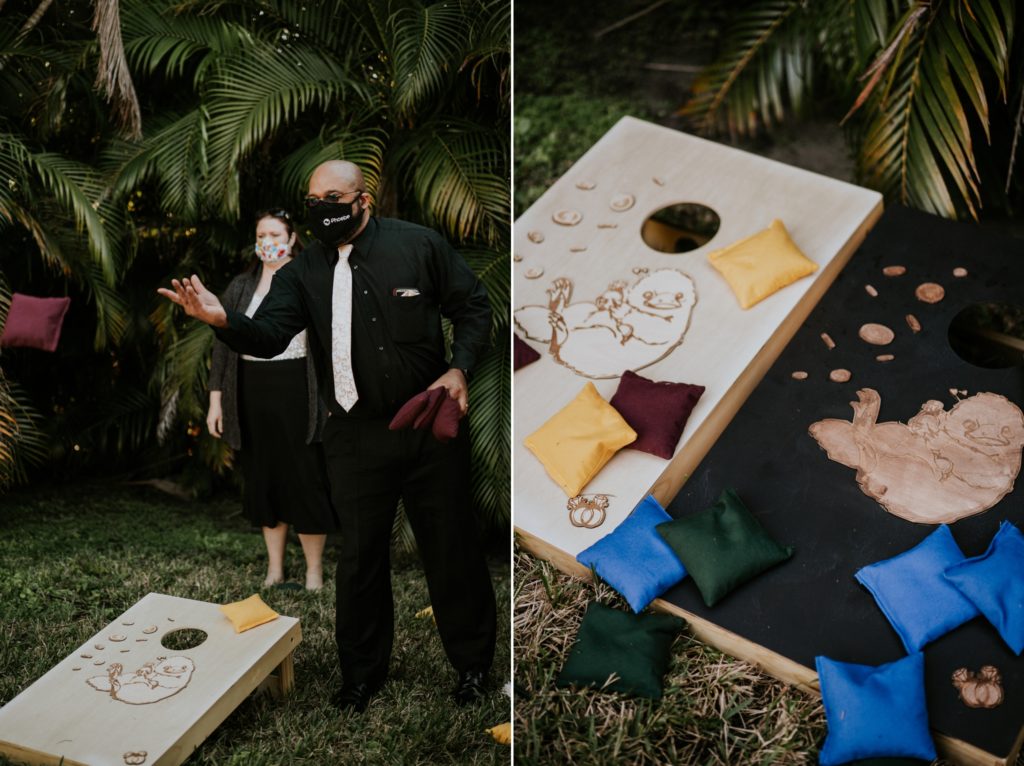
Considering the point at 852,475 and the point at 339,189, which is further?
the point at 852,475

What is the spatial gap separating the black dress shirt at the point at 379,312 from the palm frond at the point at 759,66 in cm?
302

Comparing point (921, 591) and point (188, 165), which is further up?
point (188, 165)

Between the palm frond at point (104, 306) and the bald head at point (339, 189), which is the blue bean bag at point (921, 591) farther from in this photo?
the palm frond at point (104, 306)

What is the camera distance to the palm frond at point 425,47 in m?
3.29

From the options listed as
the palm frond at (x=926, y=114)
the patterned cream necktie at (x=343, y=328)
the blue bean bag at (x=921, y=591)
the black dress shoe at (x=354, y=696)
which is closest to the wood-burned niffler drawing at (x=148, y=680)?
the black dress shoe at (x=354, y=696)

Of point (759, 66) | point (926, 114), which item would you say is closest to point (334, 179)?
point (926, 114)

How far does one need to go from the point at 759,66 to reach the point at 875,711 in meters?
3.74

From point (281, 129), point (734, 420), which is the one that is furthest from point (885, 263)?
point (281, 129)

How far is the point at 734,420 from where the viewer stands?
3.66 m

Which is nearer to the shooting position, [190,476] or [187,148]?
[187,148]

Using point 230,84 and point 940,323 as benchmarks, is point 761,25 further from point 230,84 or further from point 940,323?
point 230,84

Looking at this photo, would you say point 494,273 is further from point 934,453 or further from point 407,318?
point 934,453

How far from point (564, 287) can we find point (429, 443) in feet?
4.31

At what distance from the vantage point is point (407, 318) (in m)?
2.93
